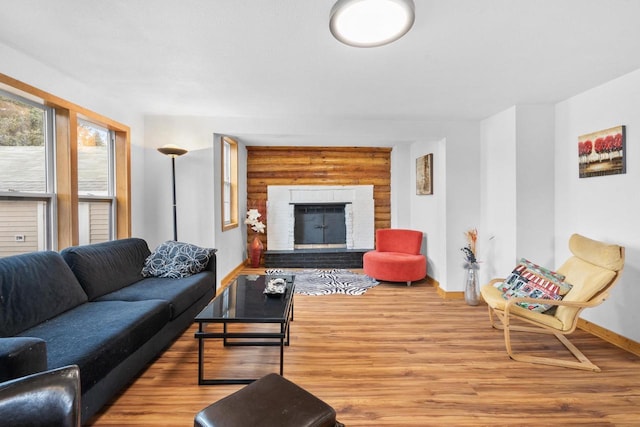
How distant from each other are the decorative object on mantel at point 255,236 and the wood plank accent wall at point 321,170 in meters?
0.26

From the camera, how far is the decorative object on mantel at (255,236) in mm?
5523

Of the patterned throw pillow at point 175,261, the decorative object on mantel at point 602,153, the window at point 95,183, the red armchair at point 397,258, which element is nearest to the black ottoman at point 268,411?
the patterned throw pillow at point 175,261

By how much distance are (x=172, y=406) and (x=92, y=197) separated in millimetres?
2323

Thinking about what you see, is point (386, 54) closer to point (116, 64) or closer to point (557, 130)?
point (116, 64)

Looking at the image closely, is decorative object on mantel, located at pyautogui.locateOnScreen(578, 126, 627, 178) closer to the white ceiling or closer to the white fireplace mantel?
the white ceiling

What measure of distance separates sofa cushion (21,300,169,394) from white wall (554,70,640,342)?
3.83 m

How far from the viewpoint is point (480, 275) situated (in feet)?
12.7

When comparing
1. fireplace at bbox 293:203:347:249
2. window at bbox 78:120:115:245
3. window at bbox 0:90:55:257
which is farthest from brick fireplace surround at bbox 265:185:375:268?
window at bbox 0:90:55:257

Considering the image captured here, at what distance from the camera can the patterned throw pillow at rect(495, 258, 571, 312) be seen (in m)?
2.49

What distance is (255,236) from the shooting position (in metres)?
5.92

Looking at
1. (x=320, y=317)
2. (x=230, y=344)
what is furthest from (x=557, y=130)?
(x=230, y=344)

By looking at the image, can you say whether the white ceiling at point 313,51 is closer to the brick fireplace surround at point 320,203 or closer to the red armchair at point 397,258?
the red armchair at point 397,258

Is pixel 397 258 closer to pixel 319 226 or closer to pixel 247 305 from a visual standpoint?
pixel 319 226

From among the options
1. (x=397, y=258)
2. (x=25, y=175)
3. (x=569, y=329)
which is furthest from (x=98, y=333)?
(x=397, y=258)
